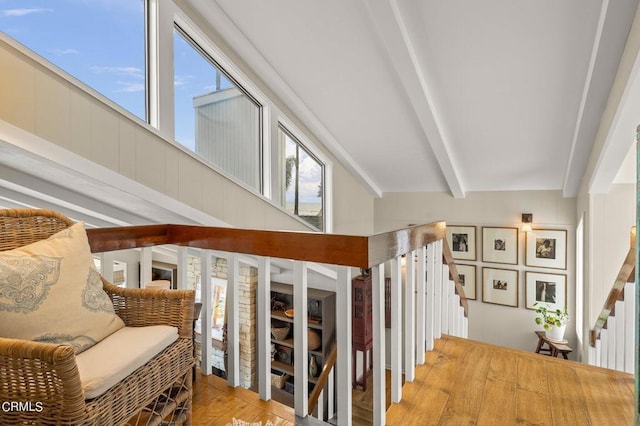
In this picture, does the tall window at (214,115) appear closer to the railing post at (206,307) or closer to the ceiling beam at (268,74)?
the ceiling beam at (268,74)

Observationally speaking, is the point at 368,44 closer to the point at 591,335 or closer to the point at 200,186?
the point at 200,186

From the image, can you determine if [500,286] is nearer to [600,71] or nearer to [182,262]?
[600,71]

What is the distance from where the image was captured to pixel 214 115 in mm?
3377

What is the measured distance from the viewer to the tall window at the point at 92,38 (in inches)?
81.0

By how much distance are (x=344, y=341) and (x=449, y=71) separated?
2693 mm

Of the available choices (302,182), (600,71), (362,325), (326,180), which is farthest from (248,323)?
(600,71)

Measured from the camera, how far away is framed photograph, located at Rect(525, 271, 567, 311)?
472cm

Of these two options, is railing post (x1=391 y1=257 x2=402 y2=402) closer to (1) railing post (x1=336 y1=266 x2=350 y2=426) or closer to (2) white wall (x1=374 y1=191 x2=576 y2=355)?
(1) railing post (x1=336 y1=266 x2=350 y2=426)

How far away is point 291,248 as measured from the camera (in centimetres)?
140

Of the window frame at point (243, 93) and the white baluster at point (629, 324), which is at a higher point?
the window frame at point (243, 93)

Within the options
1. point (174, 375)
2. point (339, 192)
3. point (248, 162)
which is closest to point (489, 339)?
point (339, 192)

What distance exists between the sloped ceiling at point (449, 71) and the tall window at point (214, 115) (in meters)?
0.33

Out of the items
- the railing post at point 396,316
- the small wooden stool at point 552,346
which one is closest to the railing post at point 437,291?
the railing post at point 396,316

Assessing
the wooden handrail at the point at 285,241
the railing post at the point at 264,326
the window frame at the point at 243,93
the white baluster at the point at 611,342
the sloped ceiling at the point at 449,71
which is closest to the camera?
the wooden handrail at the point at 285,241
